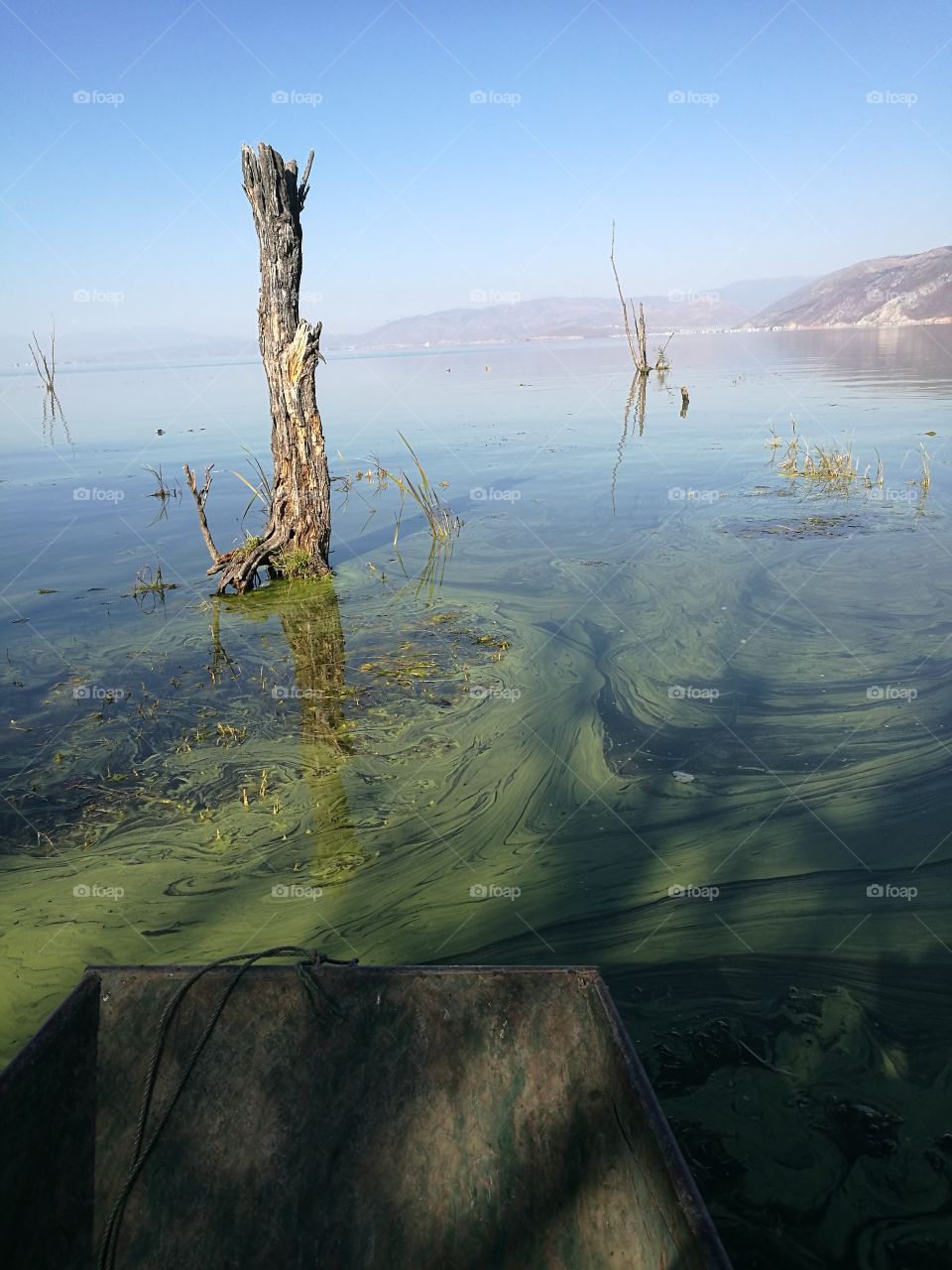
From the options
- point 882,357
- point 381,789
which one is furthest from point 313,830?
point 882,357

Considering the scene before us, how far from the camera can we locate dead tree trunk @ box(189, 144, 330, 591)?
668 centimetres

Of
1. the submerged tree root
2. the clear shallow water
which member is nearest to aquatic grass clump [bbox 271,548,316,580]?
the submerged tree root

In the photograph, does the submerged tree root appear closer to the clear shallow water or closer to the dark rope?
the clear shallow water

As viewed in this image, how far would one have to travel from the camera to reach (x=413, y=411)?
70.6 feet

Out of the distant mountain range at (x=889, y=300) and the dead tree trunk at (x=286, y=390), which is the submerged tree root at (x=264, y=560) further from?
the distant mountain range at (x=889, y=300)

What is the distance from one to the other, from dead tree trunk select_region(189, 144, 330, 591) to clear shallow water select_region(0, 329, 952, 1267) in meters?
0.38

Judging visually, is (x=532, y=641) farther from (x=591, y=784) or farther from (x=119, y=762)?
(x=119, y=762)

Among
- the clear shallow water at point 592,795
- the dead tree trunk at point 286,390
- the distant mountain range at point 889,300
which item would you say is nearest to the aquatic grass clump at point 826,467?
the clear shallow water at point 592,795

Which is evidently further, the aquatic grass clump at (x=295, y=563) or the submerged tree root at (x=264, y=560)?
the aquatic grass clump at (x=295, y=563)

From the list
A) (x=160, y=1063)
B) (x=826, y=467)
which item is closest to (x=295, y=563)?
(x=160, y=1063)

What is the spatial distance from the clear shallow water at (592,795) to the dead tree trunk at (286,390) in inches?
15.1

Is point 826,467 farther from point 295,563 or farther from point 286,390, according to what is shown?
point 286,390

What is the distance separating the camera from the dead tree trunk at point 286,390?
6.68 meters

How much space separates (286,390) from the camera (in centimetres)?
691
